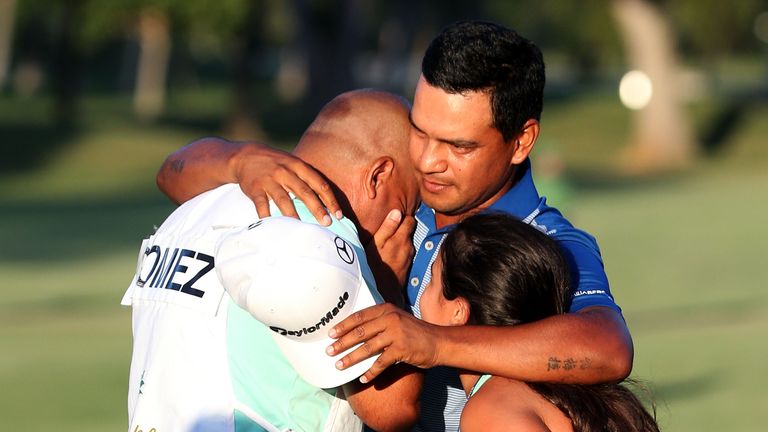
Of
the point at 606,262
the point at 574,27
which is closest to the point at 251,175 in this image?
the point at 606,262

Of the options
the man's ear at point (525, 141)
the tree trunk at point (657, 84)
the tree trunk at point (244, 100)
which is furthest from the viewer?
the tree trunk at point (244, 100)

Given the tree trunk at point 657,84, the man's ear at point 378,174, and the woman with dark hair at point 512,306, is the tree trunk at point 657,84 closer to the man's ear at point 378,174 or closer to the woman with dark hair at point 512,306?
the man's ear at point 378,174

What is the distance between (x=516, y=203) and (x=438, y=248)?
0.29 m

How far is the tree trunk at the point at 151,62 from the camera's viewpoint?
62031 millimetres

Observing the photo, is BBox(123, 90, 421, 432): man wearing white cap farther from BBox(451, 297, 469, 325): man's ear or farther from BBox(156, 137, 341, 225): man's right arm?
BBox(451, 297, 469, 325): man's ear

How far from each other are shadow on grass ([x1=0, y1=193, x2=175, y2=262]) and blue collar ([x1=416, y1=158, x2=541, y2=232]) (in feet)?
60.1

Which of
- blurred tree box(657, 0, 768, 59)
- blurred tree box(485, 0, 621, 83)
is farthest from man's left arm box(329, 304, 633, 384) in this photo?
blurred tree box(657, 0, 768, 59)

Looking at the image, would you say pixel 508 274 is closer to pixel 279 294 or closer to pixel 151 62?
pixel 279 294

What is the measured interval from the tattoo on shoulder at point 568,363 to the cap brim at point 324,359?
48cm

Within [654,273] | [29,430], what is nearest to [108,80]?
[654,273]

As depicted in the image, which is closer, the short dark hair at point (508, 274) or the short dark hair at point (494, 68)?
the short dark hair at point (508, 274)

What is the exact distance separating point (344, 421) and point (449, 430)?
599 millimetres

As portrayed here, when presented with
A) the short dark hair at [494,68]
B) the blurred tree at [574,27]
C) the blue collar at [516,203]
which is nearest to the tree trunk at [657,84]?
the blurred tree at [574,27]

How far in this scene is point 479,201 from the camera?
15.0 feet
